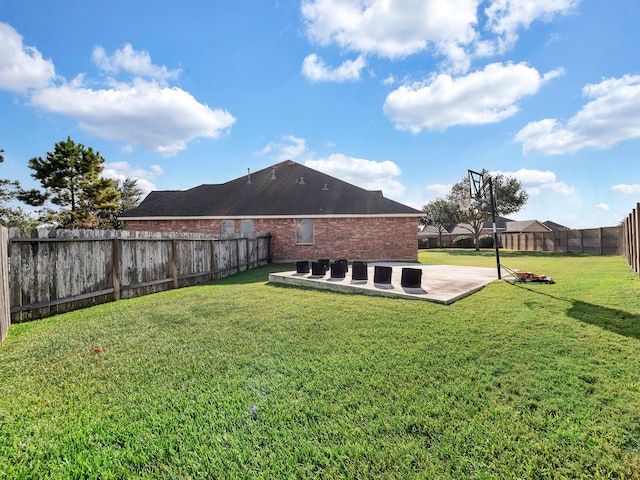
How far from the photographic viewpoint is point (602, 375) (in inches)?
114

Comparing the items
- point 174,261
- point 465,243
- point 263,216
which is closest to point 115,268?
point 174,261

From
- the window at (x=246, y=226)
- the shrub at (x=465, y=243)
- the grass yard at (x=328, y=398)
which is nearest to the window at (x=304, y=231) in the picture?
the window at (x=246, y=226)

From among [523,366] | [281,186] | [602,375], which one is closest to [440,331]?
[523,366]

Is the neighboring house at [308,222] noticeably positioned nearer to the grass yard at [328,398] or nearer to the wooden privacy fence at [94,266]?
the wooden privacy fence at [94,266]

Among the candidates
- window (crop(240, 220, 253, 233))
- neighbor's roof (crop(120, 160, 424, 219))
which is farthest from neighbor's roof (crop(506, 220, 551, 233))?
window (crop(240, 220, 253, 233))

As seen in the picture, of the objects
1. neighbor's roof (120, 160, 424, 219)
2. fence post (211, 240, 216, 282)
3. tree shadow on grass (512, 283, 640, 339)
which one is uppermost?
neighbor's roof (120, 160, 424, 219)

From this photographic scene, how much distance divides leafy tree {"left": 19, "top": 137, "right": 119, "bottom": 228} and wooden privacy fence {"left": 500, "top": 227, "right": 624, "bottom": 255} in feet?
122

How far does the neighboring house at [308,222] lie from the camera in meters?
17.6

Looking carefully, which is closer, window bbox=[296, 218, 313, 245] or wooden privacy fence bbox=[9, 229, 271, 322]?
wooden privacy fence bbox=[9, 229, 271, 322]

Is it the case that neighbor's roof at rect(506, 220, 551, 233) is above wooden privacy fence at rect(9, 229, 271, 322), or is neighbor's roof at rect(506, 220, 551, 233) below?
above

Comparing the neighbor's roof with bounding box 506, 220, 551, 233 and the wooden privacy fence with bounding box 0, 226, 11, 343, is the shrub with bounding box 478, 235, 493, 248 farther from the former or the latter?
the wooden privacy fence with bounding box 0, 226, 11, 343

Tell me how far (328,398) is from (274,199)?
17548 mm

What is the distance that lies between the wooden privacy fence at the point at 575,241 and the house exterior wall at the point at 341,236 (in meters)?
12.5

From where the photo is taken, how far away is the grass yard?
1.90 meters
